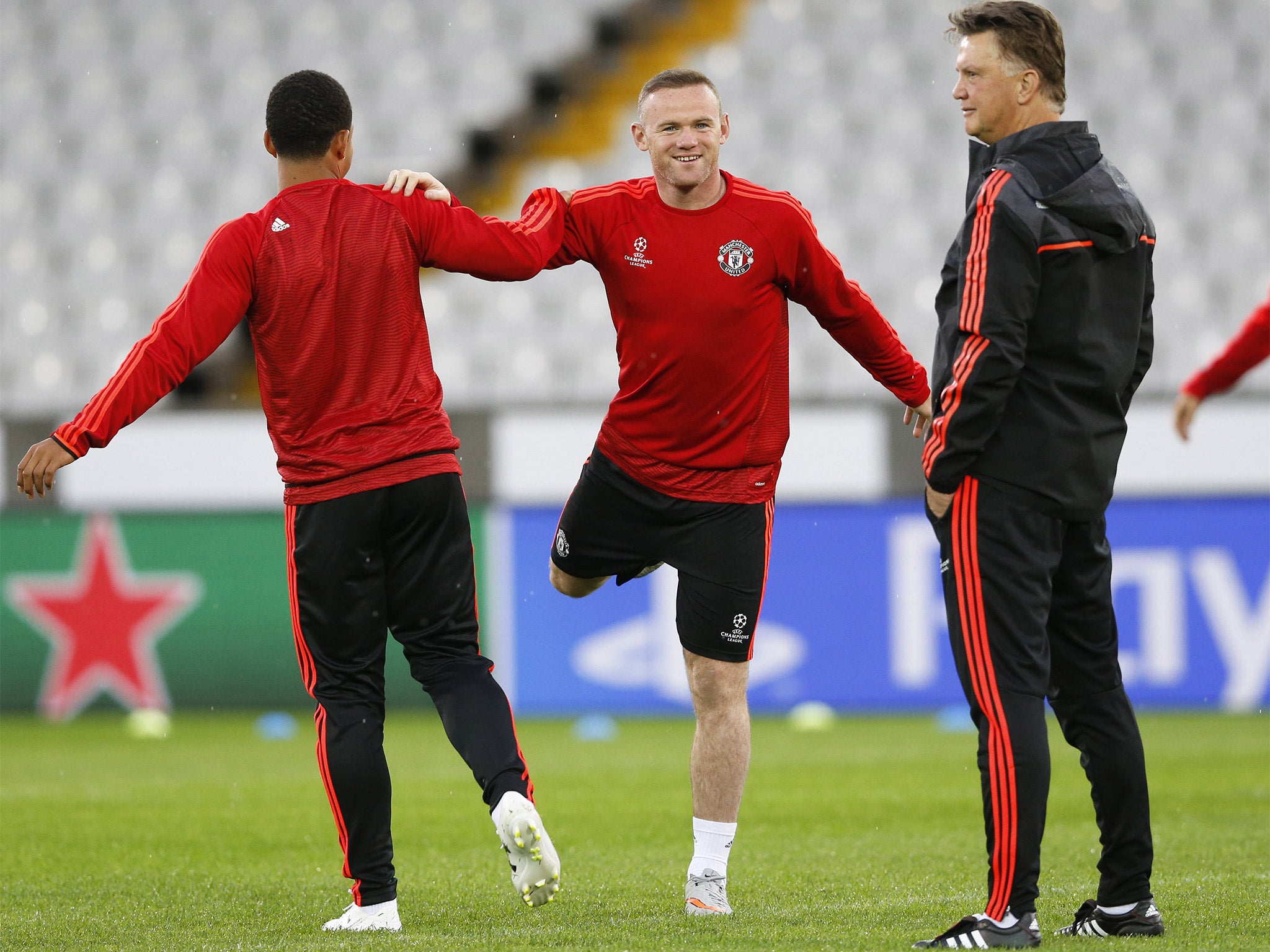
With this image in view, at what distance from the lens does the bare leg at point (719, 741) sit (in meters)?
3.95

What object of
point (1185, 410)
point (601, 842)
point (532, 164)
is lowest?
point (601, 842)

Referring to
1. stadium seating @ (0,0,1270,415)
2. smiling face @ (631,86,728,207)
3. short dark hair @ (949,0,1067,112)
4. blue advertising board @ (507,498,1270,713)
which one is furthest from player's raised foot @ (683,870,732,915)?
stadium seating @ (0,0,1270,415)

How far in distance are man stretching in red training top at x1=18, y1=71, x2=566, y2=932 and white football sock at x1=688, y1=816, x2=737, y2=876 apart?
552 millimetres

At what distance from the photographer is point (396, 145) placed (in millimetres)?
10781

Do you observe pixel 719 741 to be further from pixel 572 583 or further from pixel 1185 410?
pixel 1185 410

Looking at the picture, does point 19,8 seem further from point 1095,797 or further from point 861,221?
point 1095,797

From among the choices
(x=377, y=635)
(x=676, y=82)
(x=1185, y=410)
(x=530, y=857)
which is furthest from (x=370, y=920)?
(x=1185, y=410)

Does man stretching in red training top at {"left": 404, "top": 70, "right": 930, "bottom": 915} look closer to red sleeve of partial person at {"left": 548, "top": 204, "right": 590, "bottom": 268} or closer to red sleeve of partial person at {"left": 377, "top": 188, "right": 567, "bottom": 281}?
red sleeve of partial person at {"left": 548, "top": 204, "right": 590, "bottom": 268}

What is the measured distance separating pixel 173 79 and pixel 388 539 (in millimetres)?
8174

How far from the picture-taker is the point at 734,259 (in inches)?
154

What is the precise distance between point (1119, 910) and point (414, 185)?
2137 millimetres

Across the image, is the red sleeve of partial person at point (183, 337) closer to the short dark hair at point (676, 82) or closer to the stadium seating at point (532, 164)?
the short dark hair at point (676, 82)

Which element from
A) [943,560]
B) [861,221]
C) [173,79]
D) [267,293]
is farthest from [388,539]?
[173,79]

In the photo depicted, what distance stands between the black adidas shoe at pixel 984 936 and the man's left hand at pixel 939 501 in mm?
778
